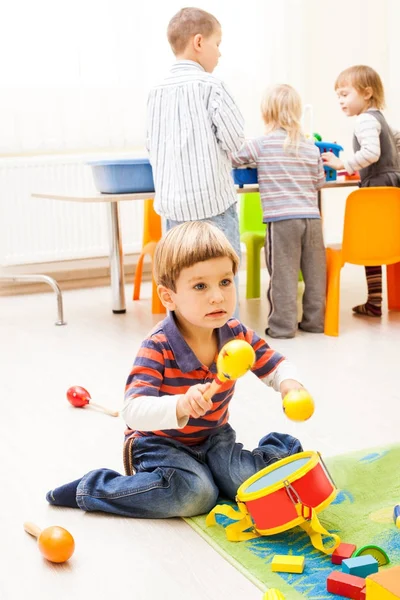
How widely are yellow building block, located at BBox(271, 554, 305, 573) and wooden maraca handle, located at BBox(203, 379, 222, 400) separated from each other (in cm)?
27

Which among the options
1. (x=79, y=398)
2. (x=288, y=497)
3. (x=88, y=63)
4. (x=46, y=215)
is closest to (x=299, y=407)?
(x=288, y=497)

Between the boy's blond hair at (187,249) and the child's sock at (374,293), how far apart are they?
1840mm

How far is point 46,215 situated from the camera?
4.00 meters

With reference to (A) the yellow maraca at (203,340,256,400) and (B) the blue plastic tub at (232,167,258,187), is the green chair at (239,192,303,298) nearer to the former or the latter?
(B) the blue plastic tub at (232,167,258,187)

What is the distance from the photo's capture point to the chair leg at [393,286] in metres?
3.35

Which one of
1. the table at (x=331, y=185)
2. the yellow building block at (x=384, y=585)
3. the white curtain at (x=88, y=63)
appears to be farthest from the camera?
the white curtain at (x=88, y=63)

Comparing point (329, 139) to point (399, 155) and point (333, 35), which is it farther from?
point (399, 155)

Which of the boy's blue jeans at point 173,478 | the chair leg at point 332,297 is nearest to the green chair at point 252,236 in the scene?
the chair leg at point 332,297

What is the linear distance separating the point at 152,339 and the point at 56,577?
45 cm

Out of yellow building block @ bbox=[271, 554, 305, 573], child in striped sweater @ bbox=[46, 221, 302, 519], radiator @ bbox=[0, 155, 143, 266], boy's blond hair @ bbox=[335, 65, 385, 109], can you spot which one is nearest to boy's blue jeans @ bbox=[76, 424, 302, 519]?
child in striped sweater @ bbox=[46, 221, 302, 519]

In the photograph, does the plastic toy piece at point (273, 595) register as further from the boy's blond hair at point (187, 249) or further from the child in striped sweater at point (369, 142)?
the child in striped sweater at point (369, 142)

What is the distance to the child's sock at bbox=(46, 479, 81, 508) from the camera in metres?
1.58

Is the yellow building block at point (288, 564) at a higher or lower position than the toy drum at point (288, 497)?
lower

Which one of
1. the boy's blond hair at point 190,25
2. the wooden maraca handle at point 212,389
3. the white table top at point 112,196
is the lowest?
the wooden maraca handle at point 212,389
